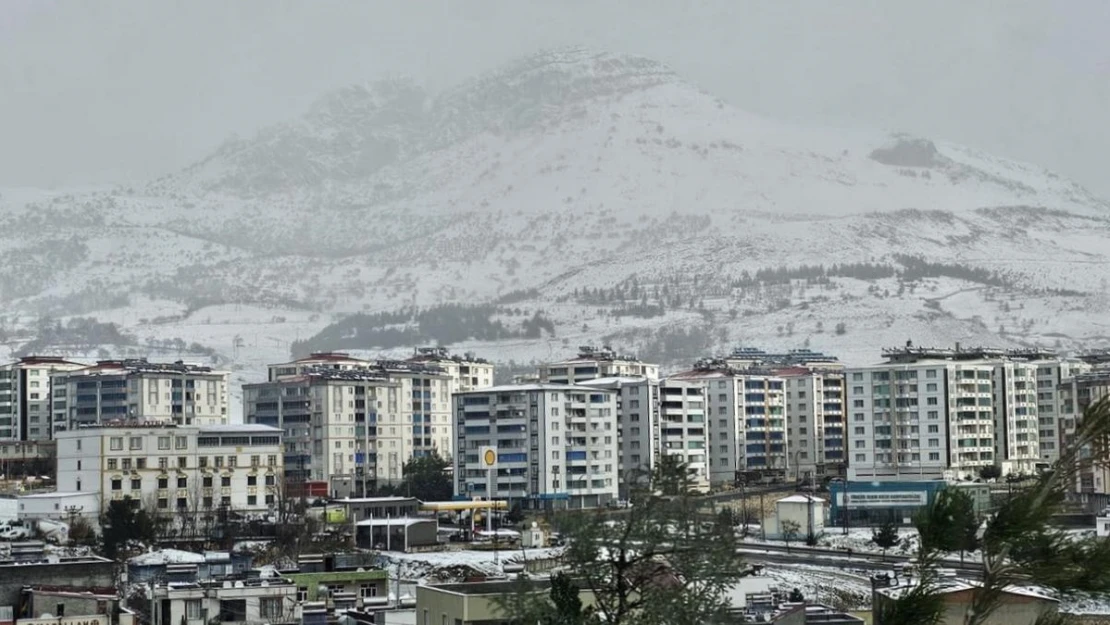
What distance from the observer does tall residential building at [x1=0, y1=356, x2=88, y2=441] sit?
231ft

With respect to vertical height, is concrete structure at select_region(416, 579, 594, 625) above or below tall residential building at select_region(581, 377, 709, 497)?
below

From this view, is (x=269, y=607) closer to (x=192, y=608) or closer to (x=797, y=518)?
(x=192, y=608)

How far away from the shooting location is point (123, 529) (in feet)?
127

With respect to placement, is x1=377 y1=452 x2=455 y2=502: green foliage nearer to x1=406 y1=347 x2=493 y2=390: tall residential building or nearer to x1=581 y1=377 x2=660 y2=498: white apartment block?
x1=581 y1=377 x2=660 y2=498: white apartment block

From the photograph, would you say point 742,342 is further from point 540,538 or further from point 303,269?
point 540,538

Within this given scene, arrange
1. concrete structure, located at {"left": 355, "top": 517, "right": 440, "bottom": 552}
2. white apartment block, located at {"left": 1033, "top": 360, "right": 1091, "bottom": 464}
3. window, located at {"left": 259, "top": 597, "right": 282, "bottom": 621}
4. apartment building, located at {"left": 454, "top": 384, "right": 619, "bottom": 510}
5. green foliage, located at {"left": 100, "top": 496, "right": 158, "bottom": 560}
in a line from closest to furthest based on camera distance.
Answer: window, located at {"left": 259, "top": 597, "right": 282, "bottom": 621}
green foliage, located at {"left": 100, "top": 496, "right": 158, "bottom": 560}
concrete structure, located at {"left": 355, "top": 517, "right": 440, "bottom": 552}
apartment building, located at {"left": 454, "top": 384, "right": 619, "bottom": 510}
white apartment block, located at {"left": 1033, "top": 360, "right": 1091, "bottom": 464}

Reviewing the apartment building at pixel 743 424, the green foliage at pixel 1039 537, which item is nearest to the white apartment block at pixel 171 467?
the apartment building at pixel 743 424

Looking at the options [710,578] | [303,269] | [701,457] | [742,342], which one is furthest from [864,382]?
[303,269]

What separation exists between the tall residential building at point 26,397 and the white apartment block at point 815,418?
24952 millimetres

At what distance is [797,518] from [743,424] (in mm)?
20941

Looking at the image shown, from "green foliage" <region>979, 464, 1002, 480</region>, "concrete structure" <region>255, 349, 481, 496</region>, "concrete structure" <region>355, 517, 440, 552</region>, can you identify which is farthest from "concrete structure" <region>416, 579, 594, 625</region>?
"concrete structure" <region>255, 349, 481, 496</region>

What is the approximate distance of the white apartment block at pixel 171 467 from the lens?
4731cm

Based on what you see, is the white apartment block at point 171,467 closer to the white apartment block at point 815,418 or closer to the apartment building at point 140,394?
the apartment building at point 140,394

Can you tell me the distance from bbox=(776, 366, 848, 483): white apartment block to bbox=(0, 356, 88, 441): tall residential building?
24952mm
